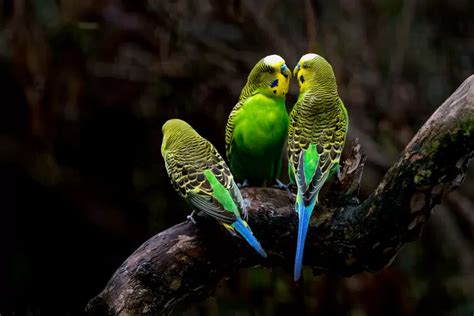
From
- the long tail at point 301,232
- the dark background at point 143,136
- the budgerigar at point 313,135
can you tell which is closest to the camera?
the long tail at point 301,232

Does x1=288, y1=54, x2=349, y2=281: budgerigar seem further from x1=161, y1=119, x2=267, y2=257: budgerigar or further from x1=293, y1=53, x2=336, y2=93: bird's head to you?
x1=161, y1=119, x2=267, y2=257: budgerigar

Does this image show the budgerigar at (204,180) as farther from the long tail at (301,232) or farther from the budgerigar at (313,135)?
the budgerigar at (313,135)

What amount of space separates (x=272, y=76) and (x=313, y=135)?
0.35 metres

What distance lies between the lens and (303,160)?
100.0 inches

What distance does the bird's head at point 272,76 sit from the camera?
277cm

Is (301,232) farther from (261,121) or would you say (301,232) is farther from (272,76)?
(272,76)

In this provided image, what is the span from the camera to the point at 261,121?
9.26ft

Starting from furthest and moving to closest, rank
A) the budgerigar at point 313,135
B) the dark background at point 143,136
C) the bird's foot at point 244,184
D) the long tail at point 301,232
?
the dark background at point 143,136 < the bird's foot at point 244,184 < the budgerigar at point 313,135 < the long tail at point 301,232

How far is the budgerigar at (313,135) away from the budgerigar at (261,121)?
0.34ft

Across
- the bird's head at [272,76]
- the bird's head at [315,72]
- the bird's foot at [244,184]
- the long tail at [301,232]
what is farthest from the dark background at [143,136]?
the long tail at [301,232]

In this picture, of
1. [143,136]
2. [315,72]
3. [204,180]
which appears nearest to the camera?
[204,180]

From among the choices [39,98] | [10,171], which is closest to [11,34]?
[39,98]

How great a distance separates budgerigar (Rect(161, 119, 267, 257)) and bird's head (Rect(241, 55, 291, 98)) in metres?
0.33

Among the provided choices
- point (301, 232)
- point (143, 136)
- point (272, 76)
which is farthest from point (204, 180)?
point (143, 136)
